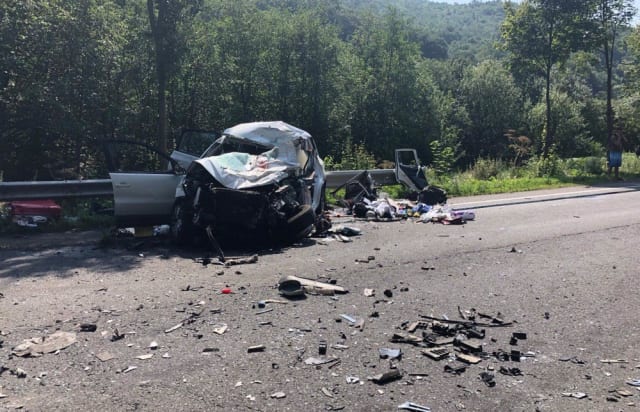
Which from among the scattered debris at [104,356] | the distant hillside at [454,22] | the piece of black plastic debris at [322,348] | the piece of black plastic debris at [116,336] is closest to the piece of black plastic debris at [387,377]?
the piece of black plastic debris at [322,348]

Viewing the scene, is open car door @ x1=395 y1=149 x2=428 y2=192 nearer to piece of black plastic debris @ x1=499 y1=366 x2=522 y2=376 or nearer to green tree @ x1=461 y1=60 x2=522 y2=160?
piece of black plastic debris @ x1=499 y1=366 x2=522 y2=376

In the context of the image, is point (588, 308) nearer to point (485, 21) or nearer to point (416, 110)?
point (416, 110)

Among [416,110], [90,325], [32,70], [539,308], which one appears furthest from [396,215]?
[416,110]

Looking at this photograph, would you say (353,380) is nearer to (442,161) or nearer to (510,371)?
(510,371)

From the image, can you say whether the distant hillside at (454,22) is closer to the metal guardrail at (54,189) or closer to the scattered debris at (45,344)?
the metal guardrail at (54,189)

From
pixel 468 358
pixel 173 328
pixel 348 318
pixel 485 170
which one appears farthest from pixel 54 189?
pixel 485 170

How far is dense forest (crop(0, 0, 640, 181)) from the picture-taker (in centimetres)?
1411

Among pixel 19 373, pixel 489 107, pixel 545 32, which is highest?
pixel 545 32

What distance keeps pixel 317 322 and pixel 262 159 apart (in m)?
4.46

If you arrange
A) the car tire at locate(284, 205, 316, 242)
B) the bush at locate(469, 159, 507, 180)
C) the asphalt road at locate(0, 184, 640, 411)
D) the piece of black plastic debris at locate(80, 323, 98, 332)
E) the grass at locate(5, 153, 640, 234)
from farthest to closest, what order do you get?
the bush at locate(469, 159, 507, 180)
the grass at locate(5, 153, 640, 234)
the car tire at locate(284, 205, 316, 242)
the piece of black plastic debris at locate(80, 323, 98, 332)
the asphalt road at locate(0, 184, 640, 411)

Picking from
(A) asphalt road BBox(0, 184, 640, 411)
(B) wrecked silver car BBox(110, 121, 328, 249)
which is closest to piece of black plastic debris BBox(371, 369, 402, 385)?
(A) asphalt road BBox(0, 184, 640, 411)

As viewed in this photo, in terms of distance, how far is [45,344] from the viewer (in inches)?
169

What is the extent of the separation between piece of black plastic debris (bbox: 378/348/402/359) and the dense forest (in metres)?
10.7

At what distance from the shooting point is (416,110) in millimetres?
37125
